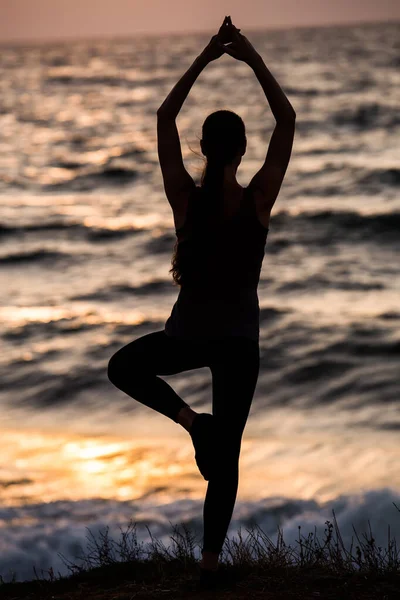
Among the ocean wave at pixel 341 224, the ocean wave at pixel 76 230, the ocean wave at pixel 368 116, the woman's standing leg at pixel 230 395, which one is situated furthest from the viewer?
the ocean wave at pixel 368 116

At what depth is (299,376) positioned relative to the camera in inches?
559

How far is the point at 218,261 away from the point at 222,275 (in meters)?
0.06

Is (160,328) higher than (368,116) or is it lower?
lower

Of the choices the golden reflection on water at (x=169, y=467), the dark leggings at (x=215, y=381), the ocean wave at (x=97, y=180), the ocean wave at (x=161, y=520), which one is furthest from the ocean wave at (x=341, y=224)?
the dark leggings at (x=215, y=381)

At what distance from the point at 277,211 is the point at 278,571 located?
23243 mm

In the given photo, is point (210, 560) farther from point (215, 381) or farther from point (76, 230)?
point (76, 230)

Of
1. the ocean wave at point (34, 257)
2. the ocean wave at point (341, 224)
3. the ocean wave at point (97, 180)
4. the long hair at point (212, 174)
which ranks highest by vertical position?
the ocean wave at point (97, 180)

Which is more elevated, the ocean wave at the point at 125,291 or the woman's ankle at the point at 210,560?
the ocean wave at the point at 125,291

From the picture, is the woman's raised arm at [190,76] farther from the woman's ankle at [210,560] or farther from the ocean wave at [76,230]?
the ocean wave at [76,230]

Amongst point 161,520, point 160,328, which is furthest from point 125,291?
point 161,520

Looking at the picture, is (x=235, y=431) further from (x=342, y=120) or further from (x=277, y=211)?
(x=342, y=120)

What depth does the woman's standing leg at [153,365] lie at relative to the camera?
404 cm

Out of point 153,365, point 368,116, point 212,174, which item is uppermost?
point 368,116

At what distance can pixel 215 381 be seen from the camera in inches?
158
